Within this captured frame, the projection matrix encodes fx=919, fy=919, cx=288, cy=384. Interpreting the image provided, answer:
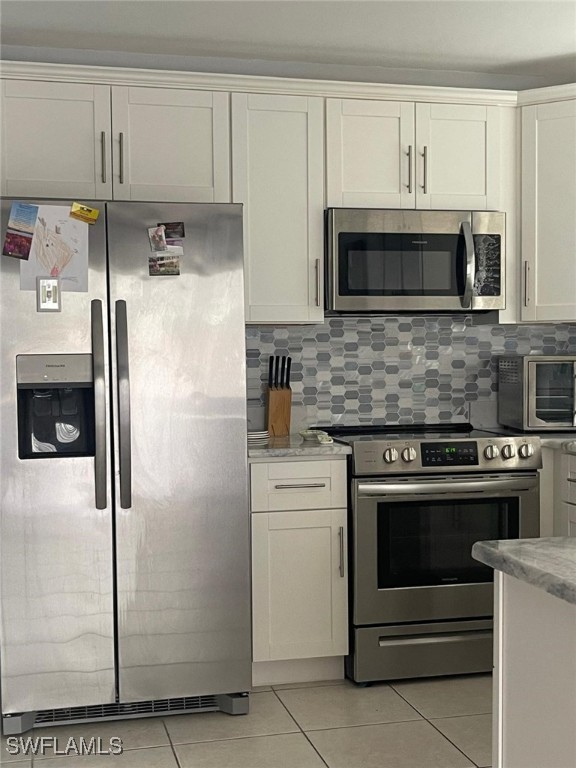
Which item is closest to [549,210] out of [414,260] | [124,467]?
[414,260]

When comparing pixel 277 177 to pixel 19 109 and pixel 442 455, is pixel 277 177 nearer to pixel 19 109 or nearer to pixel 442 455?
pixel 19 109

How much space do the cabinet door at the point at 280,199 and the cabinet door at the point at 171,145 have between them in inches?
3.0

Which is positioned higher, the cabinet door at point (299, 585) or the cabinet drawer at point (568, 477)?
the cabinet drawer at point (568, 477)

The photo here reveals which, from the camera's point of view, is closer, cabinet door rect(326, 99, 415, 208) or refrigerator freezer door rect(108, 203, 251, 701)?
refrigerator freezer door rect(108, 203, 251, 701)

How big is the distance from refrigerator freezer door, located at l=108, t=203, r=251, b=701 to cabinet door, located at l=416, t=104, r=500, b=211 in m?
1.05

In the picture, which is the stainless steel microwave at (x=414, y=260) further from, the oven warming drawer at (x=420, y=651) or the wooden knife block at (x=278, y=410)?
the oven warming drawer at (x=420, y=651)

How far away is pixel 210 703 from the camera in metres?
3.44

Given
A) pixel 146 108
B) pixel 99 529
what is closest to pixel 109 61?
pixel 146 108

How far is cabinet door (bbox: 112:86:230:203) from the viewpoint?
3.66 meters

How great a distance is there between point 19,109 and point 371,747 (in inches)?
106

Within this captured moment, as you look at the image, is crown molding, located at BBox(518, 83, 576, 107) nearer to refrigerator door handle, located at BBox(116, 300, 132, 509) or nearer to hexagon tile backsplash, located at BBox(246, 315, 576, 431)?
hexagon tile backsplash, located at BBox(246, 315, 576, 431)

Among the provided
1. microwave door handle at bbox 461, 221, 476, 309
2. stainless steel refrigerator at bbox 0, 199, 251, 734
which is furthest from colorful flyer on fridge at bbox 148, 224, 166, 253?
microwave door handle at bbox 461, 221, 476, 309

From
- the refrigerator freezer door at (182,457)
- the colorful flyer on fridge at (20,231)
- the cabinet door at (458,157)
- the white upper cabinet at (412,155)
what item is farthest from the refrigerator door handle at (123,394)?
the cabinet door at (458,157)

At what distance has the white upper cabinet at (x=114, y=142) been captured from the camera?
3566 millimetres
